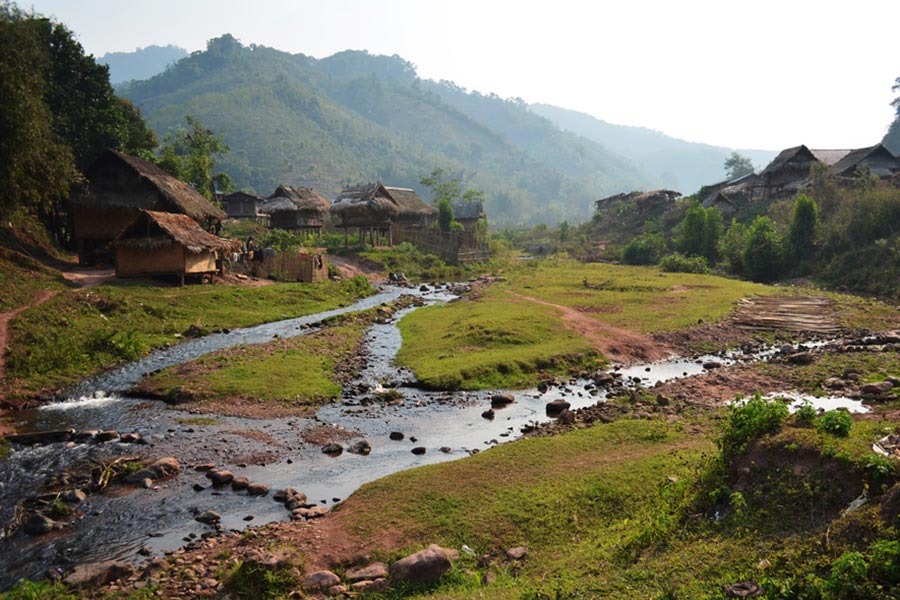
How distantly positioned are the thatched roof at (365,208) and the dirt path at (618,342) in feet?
109

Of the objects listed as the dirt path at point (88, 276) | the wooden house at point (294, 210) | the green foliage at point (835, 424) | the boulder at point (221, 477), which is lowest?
the boulder at point (221, 477)

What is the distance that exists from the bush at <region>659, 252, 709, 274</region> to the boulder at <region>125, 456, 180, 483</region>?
140 ft

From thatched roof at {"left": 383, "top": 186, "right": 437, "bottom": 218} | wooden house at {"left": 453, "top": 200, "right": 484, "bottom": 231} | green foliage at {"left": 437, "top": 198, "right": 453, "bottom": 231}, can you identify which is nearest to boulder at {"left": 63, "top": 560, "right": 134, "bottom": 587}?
thatched roof at {"left": 383, "top": 186, "right": 437, "bottom": 218}

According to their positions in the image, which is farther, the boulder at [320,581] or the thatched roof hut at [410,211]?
the thatched roof hut at [410,211]

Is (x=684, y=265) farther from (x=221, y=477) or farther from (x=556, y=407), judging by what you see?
(x=221, y=477)

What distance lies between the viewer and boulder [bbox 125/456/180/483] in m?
12.6

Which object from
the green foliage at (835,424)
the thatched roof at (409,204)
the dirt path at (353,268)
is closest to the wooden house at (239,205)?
the thatched roof at (409,204)

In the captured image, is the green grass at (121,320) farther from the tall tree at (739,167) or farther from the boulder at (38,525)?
the tall tree at (739,167)

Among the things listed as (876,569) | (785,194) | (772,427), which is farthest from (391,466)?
(785,194)

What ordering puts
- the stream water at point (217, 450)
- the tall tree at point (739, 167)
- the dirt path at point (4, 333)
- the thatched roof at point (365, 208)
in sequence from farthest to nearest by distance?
the tall tree at point (739, 167) < the thatched roof at point (365, 208) < the dirt path at point (4, 333) < the stream water at point (217, 450)

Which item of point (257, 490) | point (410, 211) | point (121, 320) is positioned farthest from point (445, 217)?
point (257, 490)

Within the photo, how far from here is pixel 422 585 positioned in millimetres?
8453

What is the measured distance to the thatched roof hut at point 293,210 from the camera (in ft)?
200

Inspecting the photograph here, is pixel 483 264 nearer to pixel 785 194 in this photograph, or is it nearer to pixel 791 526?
pixel 785 194
